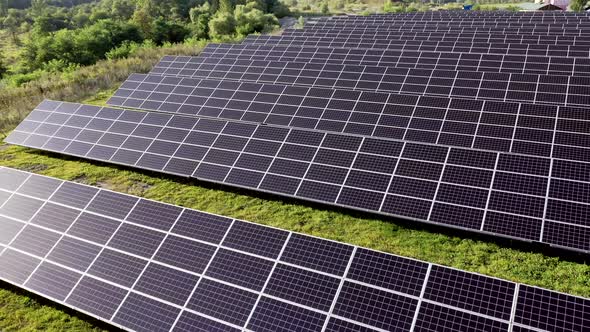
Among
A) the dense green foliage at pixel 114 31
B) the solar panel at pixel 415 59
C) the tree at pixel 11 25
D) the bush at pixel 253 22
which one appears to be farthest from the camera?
the tree at pixel 11 25

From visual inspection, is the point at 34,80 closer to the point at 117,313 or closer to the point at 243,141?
the point at 243,141

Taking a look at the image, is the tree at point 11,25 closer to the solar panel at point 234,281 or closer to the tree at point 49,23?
the tree at point 49,23

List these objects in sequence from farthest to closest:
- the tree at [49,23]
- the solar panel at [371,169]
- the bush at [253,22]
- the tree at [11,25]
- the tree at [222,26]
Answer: the tree at [11,25], the tree at [49,23], the bush at [253,22], the tree at [222,26], the solar panel at [371,169]

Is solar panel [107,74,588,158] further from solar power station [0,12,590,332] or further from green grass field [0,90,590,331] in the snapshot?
green grass field [0,90,590,331]

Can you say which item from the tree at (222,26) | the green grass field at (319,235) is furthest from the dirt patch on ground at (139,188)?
the tree at (222,26)

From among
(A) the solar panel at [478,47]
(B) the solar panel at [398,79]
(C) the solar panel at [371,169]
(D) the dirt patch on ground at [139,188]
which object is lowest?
(A) the solar panel at [478,47]

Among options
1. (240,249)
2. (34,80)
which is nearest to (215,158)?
(240,249)

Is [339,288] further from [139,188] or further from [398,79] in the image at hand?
[398,79]

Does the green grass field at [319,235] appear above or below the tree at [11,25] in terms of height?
above
